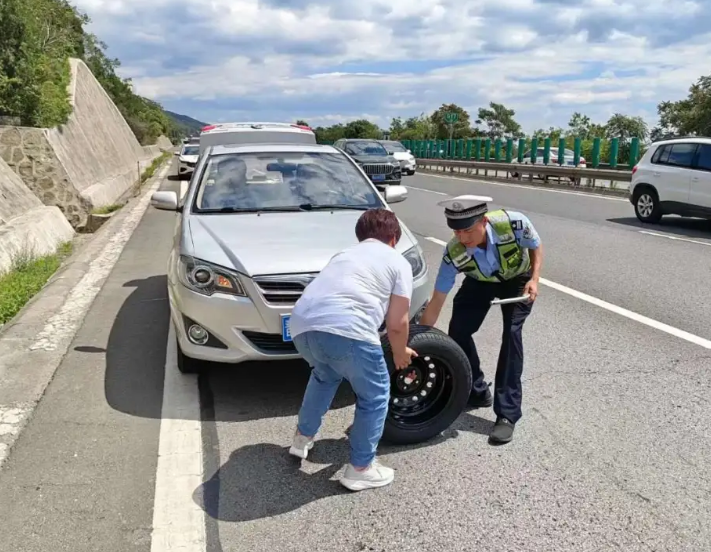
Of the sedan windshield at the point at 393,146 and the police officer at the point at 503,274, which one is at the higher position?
the police officer at the point at 503,274

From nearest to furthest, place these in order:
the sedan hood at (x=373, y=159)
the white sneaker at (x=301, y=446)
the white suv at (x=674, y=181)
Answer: the white sneaker at (x=301, y=446) → the white suv at (x=674, y=181) → the sedan hood at (x=373, y=159)

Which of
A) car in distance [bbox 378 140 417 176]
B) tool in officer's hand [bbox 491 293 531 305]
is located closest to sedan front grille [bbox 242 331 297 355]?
tool in officer's hand [bbox 491 293 531 305]

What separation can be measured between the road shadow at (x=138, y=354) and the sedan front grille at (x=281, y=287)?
1004mm

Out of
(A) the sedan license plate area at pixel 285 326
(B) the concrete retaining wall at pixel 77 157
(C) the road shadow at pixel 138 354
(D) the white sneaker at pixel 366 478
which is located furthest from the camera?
(B) the concrete retaining wall at pixel 77 157

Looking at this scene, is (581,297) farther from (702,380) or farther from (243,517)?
(243,517)

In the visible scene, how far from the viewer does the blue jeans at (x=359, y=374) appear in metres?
3.27

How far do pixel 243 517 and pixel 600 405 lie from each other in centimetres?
236

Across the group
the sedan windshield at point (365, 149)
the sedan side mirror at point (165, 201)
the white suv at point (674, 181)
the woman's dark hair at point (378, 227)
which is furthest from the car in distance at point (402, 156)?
the woman's dark hair at point (378, 227)

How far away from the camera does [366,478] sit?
338 centimetres

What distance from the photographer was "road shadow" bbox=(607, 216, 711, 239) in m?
12.2

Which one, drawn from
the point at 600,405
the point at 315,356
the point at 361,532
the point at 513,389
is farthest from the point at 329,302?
the point at 600,405

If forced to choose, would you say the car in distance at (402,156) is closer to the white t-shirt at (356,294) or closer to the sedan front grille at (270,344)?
the sedan front grille at (270,344)

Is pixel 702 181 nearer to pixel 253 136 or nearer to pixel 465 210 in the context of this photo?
pixel 253 136

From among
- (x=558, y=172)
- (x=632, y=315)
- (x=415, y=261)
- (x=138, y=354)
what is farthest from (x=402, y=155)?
(x=415, y=261)
